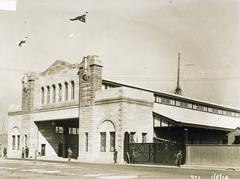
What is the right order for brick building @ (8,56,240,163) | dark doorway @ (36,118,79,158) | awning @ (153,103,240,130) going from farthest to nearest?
dark doorway @ (36,118,79,158), awning @ (153,103,240,130), brick building @ (8,56,240,163)

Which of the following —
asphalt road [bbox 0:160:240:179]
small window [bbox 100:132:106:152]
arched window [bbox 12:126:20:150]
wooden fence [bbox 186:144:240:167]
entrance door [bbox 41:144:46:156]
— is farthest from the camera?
arched window [bbox 12:126:20:150]

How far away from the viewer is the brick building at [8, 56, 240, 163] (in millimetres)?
36375

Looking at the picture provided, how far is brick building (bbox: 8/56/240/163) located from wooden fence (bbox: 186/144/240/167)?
276 centimetres

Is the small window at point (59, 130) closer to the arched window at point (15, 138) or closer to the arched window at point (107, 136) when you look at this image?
the arched window at point (15, 138)

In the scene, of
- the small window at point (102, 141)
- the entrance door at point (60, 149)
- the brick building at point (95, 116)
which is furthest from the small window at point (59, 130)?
the small window at point (102, 141)

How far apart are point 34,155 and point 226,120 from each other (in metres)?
22.7

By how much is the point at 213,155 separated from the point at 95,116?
1214 centimetres

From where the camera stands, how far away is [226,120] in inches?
2015

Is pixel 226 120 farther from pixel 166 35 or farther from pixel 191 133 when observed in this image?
pixel 166 35

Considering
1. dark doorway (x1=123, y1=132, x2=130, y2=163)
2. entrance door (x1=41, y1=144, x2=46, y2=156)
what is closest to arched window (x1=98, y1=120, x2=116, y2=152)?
dark doorway (x1=123, y1=132, x2=130, y2=163)

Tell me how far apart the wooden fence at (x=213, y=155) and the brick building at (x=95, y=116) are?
2.76 metres

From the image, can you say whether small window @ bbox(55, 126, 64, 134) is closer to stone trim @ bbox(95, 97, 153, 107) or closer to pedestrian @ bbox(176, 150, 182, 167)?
stone trim @ bbox(95, 97, 153, 107)

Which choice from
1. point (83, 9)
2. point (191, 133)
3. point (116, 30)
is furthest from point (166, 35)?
point (191, 133)

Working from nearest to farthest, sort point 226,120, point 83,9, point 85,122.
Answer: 1. point 83,9
2. point 85,122
3. point 226,120
